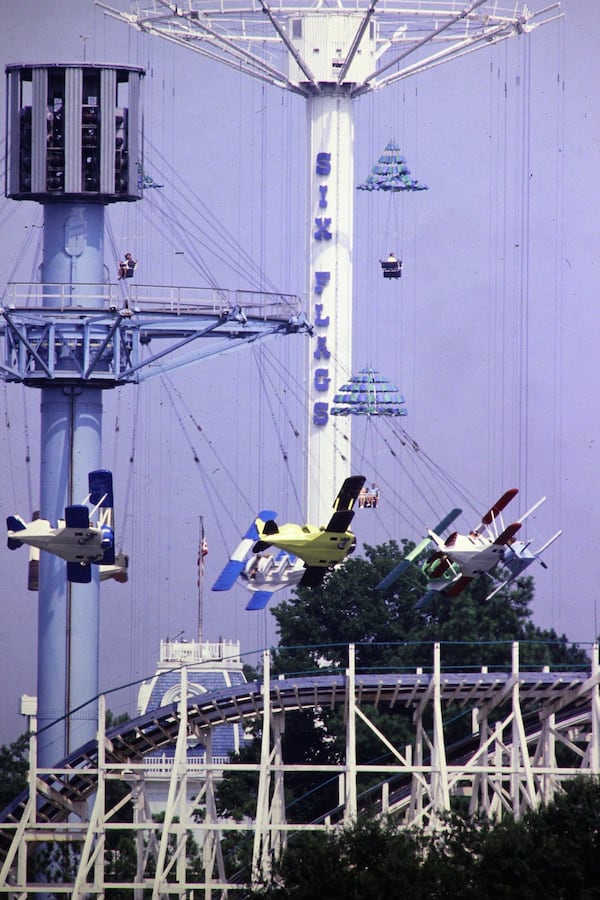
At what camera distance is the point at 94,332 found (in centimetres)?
10244

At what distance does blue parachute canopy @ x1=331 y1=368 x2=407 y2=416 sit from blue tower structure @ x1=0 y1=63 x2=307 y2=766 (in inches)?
1203

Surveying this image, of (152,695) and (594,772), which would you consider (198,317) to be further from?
(152,695)

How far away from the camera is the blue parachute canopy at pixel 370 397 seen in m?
135

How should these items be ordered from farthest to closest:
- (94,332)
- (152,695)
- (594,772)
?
(152,695), (94,332), (594,772)

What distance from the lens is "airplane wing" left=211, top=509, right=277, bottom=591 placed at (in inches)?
3774

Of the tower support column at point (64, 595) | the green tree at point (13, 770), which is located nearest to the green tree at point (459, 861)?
the tower support column at point (64, 595)

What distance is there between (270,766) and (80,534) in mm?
10890

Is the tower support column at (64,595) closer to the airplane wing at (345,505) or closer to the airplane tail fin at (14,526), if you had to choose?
the airplane tail fin at (14,526)

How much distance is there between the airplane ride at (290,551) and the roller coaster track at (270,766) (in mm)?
4523

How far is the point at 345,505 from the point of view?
93.3 metres

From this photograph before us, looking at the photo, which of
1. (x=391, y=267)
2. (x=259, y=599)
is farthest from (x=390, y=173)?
(x=259, y=599)

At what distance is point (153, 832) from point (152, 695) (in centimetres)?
8734

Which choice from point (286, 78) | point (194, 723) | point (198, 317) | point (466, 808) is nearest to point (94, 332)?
point (198, 317)

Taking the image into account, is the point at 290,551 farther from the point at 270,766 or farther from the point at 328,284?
the point at 328,284
